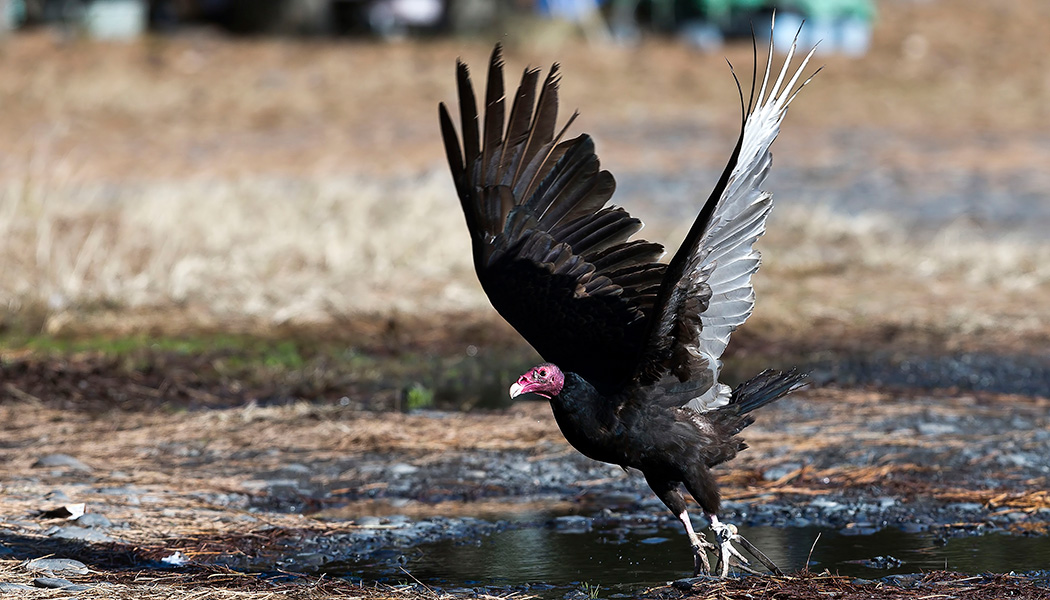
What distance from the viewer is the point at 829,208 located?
13312 mm

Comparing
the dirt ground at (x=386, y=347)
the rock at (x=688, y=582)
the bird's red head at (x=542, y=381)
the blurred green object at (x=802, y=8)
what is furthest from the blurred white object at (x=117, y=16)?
the rock at (x=688, y=582)

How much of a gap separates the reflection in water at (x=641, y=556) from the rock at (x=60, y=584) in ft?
2.99

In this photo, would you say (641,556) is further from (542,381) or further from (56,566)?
(56,566)

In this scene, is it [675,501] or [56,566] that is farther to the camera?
[675,501]

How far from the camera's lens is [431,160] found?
16641 mm

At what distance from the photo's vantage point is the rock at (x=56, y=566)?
4387 millimetres

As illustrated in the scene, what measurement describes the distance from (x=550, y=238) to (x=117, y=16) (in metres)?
23.7

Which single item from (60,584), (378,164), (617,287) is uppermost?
(378,164)

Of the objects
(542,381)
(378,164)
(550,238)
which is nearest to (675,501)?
(542,381)

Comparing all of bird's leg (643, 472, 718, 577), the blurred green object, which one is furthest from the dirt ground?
the blurred green object

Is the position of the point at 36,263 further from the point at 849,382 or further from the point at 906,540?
the point at 906,540

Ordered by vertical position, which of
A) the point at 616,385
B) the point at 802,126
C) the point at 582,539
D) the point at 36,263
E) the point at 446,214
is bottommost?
the point at 582,539

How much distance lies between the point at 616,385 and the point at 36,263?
5848 mm

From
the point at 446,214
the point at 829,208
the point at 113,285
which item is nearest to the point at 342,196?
the point at 446,214
